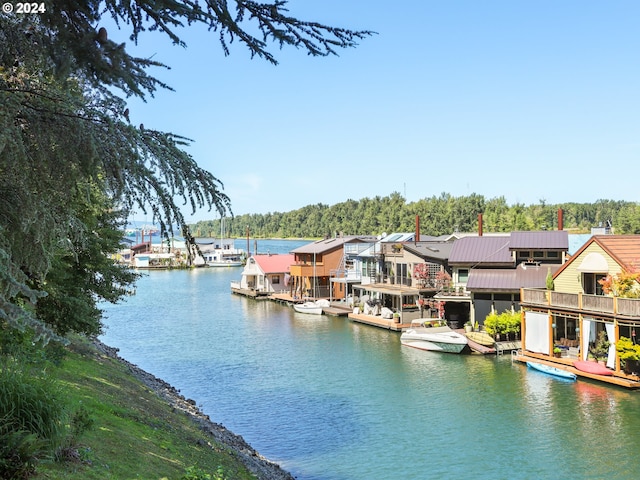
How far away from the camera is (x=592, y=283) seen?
92.1 feet

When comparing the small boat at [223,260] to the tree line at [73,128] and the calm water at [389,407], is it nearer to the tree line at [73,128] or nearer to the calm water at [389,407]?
the calm water at [389,407]

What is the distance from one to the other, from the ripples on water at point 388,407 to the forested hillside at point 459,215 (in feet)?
236

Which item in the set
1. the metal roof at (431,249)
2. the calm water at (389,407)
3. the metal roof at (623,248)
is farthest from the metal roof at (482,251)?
the metal roof at (623,248)

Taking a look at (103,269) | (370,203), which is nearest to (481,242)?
(103,269)

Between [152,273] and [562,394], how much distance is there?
8933cm

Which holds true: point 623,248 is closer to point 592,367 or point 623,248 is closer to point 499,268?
point 592,367

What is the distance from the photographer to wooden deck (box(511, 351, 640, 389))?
78.9ft

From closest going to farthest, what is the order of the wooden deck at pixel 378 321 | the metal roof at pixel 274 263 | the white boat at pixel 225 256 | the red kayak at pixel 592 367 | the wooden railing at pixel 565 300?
the red kayak at pixel 592 367 < the wooden railing at pixel 565 300 < the wooden deck at pixel 378 321 < the metal roof at pixel 274 263 < the white boat at pixel 225 256

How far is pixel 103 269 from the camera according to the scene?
59.8 ft

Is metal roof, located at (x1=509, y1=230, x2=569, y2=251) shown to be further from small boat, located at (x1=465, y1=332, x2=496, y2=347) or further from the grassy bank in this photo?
the grassy bank

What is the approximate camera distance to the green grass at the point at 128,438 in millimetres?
9047

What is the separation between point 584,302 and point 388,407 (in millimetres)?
11057

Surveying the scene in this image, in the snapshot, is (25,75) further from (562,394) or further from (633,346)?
(633,346)

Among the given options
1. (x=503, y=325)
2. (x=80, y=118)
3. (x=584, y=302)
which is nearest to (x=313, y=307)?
(x=503, y=325)
